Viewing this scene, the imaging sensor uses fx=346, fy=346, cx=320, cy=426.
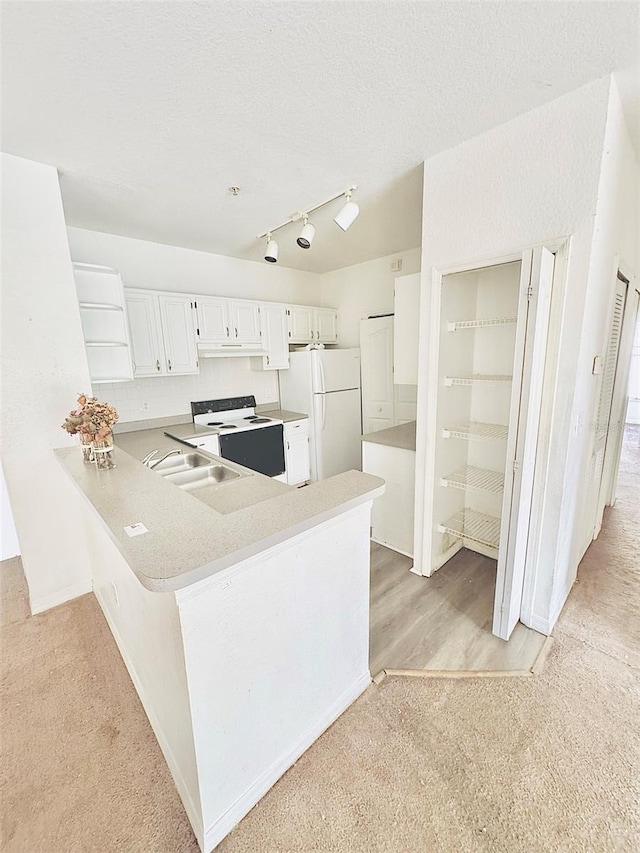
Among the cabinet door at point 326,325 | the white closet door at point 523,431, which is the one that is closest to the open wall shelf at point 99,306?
the cabinet door at point 326,325

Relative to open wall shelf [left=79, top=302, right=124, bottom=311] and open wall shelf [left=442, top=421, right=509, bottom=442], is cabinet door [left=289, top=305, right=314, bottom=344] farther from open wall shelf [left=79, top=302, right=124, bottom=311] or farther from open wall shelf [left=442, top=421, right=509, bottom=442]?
open wall shelf [left=442, top=421, right=509, bottom=442]

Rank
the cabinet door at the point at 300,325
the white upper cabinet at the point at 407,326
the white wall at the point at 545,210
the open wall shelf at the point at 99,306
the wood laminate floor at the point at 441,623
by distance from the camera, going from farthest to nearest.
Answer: the cabinet door at the point at 300,325 → the white upper cabinet at the point at 407,326 → the open wall shelf at the point at 99,306 → the wood laminate floor at the point at 441,623 → the white wall at the point at 545,210

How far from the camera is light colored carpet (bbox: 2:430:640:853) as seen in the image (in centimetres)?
112

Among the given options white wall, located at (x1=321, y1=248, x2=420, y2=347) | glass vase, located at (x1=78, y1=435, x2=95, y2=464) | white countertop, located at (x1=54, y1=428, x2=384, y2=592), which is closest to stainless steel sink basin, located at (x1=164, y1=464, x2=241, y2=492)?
white countertop, located at (x1=54, y1=428, x2=384, y2=592)

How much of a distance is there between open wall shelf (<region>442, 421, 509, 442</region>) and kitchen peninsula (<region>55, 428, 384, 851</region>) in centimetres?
99

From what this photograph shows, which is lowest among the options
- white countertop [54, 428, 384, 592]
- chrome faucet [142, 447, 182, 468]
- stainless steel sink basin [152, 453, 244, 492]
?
stainless steel sink basin [152, 453, 244, 492]

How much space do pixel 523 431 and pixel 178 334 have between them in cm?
286

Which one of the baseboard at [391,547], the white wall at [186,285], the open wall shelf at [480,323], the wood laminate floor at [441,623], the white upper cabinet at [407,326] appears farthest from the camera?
the white wall at [186,285]

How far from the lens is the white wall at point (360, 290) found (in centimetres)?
380

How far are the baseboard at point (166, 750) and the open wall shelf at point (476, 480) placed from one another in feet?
6.30

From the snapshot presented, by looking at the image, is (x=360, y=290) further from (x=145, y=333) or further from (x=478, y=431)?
(x=478, y=431)

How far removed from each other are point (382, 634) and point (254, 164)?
2.76 metres

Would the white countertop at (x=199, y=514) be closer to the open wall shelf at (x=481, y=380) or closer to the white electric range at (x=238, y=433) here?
the open wall shelf at (x=481, y=380)

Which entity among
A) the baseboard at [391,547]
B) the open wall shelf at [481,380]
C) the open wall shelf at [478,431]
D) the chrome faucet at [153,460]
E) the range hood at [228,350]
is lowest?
the baseboard at [391,547]
